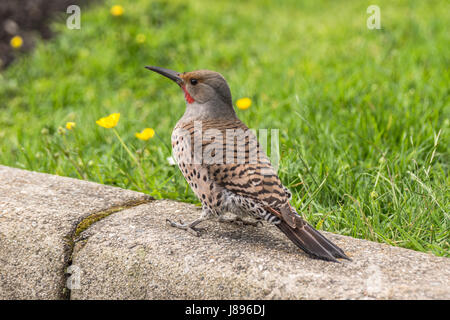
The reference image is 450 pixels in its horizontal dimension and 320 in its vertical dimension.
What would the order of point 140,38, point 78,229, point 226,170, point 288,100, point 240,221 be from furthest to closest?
A: point 140,38 < point 288,100 < point 240,221 < point 78,229 < point 226,170

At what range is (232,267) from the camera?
225cm

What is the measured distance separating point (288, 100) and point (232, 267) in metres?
2.86

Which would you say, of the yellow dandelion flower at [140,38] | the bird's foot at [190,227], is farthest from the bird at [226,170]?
the yellow dandelion flower at [140,38]

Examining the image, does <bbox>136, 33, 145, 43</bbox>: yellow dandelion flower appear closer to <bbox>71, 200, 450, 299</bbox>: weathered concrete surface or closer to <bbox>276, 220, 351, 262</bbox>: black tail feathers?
<bbox>71, 200, 450, 299</bbox>: weathered concrete surface

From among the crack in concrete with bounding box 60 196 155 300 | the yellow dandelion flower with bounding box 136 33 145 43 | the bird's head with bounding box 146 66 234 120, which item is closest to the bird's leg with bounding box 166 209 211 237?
the crack in concrete with bounding box 60 196 155 300

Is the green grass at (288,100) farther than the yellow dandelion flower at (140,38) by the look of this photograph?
No

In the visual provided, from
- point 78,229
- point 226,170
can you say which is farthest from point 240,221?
point 78,229

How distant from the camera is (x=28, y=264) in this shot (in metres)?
2.56

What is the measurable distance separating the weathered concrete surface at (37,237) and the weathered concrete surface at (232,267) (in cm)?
10

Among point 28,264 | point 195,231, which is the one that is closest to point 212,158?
point 195,231

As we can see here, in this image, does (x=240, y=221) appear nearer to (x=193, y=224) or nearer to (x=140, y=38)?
(x=193, y=224)

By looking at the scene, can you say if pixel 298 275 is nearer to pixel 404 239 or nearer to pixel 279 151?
pixel 404 239

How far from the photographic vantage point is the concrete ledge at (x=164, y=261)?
2139mm

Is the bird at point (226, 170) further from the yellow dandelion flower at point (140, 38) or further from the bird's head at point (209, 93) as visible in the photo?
the yellow dandelion flower at point (140, 38)
